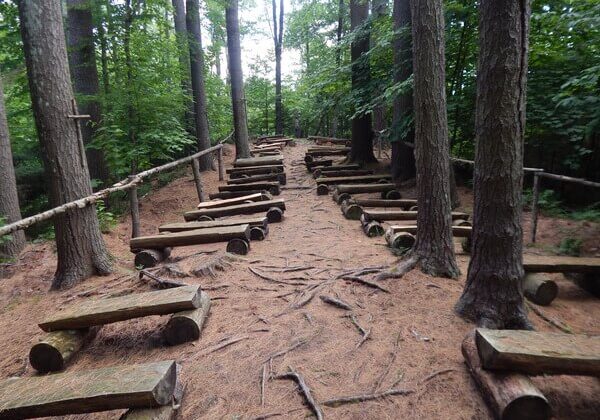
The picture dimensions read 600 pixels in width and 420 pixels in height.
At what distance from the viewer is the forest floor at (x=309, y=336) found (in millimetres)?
2521

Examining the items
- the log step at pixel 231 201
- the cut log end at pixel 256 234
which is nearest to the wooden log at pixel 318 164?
the log step at pixel 231 201

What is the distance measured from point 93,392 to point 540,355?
303 centimetres

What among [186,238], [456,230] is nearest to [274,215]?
[186,238]

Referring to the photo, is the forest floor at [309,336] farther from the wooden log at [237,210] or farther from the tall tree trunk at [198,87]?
the tall tree trunk at [198,87]

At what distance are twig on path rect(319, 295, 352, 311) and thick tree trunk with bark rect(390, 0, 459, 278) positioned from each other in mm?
1197

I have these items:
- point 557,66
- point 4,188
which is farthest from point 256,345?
point 557,66

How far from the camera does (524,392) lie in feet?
7.22

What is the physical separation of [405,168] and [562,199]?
12.7ft

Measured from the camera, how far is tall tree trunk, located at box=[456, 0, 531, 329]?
115 inches

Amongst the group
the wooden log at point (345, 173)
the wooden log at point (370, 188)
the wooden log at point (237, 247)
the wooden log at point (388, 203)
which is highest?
the wooden log at point (345, 173)

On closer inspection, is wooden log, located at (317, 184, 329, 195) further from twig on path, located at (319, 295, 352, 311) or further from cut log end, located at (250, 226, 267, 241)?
twig on path, located at (319, 295, 352, 311)

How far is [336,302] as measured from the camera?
3.93 metres

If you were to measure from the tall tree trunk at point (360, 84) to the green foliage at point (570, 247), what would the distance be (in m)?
6.70

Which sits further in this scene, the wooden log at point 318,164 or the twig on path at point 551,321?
the wooden log at point 318,164
